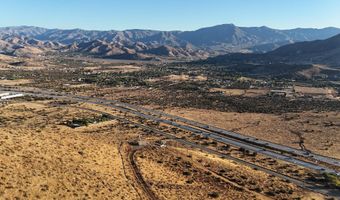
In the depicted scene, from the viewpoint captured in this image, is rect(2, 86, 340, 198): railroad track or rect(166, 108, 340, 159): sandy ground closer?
rect(2, 86, 340, 198): railroad track

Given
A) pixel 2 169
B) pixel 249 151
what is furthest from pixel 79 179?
pixel 249 151

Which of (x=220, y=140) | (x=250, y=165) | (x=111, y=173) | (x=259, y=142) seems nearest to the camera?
(x=111, y=173)

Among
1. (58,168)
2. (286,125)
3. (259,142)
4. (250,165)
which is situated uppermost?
(58,168)

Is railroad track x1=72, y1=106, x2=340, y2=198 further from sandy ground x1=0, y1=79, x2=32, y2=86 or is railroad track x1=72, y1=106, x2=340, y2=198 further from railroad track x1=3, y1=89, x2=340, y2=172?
sandy ground x1=0, y1=79, x2=32, y2=86

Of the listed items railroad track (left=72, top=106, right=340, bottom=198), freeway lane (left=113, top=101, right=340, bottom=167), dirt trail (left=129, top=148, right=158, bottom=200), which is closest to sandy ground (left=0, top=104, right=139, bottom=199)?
dirt trail (left=129, top=148, right=158, bottom=200)

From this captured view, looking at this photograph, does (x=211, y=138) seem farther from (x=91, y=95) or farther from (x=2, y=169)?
(x=91, y=95)

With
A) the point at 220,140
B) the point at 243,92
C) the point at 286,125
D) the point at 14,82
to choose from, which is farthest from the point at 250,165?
the point at 14,82

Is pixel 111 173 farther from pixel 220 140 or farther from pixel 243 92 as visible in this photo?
pixel 243 92

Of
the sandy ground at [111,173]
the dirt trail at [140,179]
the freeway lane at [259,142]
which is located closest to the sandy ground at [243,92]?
the freeway lane at [259,142]

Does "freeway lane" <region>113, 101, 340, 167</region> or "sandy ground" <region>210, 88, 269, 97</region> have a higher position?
"freeway lane" <region>113, 101, 340, 167</region>
